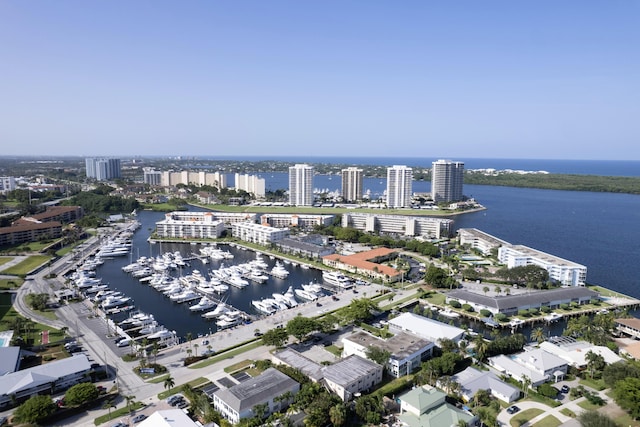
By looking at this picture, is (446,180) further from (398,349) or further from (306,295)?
(398,349)

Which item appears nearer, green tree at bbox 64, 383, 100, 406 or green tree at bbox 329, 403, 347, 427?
green tree at bbox 329, 403, 347, 427

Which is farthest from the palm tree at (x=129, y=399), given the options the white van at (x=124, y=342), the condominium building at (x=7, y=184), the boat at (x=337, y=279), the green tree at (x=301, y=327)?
the condominium building at (x=7, y=184)

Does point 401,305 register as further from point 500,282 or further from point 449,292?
point 500,282

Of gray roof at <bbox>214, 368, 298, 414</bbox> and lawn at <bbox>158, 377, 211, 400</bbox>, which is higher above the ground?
gray roof at <bbox>214, 368, 298, 414</bbox>

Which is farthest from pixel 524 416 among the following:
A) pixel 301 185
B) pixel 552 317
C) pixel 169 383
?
pixel 301 185

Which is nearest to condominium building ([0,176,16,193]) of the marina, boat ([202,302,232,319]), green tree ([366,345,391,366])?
the marina

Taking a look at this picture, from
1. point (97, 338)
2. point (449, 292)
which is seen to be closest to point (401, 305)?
point (449, 292)

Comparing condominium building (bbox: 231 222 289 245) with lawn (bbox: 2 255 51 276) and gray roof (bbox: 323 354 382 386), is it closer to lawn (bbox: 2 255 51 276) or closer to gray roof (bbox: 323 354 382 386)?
lawn (bbox: 2 255 51 276)
